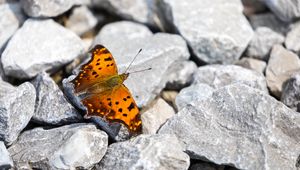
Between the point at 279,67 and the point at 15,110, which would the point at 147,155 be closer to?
the point at 15,110

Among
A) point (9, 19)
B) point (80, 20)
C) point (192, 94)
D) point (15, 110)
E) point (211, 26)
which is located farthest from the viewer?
point (80, 20)

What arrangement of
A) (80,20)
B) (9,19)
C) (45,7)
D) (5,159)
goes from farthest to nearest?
(80,20), (9,19), (45,7), (5,159)

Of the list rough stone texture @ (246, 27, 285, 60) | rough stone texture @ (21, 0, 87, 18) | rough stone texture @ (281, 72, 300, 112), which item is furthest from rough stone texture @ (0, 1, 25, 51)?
rough stone texture @ (281, 72, 300, 112)

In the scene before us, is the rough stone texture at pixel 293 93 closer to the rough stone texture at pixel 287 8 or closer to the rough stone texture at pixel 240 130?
the rough stone texture at pixel 240 130

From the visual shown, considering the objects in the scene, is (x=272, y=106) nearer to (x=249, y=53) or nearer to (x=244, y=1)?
(x=249, y=53)

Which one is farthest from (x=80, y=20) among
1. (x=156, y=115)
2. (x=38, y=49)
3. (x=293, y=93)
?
(x=293, y=93)

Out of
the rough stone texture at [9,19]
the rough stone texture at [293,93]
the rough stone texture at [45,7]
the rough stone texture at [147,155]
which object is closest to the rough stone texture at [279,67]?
the rough stone texture at [293,93]
